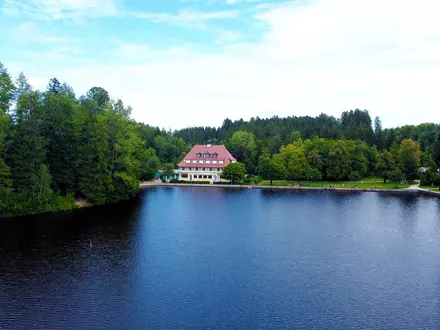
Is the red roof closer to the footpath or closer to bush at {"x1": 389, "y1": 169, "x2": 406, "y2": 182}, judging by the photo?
the footpath

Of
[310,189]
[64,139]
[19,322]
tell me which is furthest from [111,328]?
[310,189]

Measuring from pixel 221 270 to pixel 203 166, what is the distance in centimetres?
6110

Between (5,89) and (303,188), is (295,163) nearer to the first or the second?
(303,188)

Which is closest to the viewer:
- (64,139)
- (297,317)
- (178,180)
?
(297,317)

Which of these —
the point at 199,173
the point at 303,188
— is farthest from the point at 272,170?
the point at 199,173

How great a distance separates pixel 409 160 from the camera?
86125mm

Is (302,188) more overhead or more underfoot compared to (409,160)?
more underfoot

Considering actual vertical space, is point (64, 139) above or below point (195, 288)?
above

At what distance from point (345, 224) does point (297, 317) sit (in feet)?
82.7

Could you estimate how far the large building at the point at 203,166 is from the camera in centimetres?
9031

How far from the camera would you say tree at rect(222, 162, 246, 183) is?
8619 centimetres

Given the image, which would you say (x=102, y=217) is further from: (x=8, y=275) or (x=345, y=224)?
(x=345, y=224)

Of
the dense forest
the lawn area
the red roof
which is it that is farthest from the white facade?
the lawn area

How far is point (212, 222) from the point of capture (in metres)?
46.8
